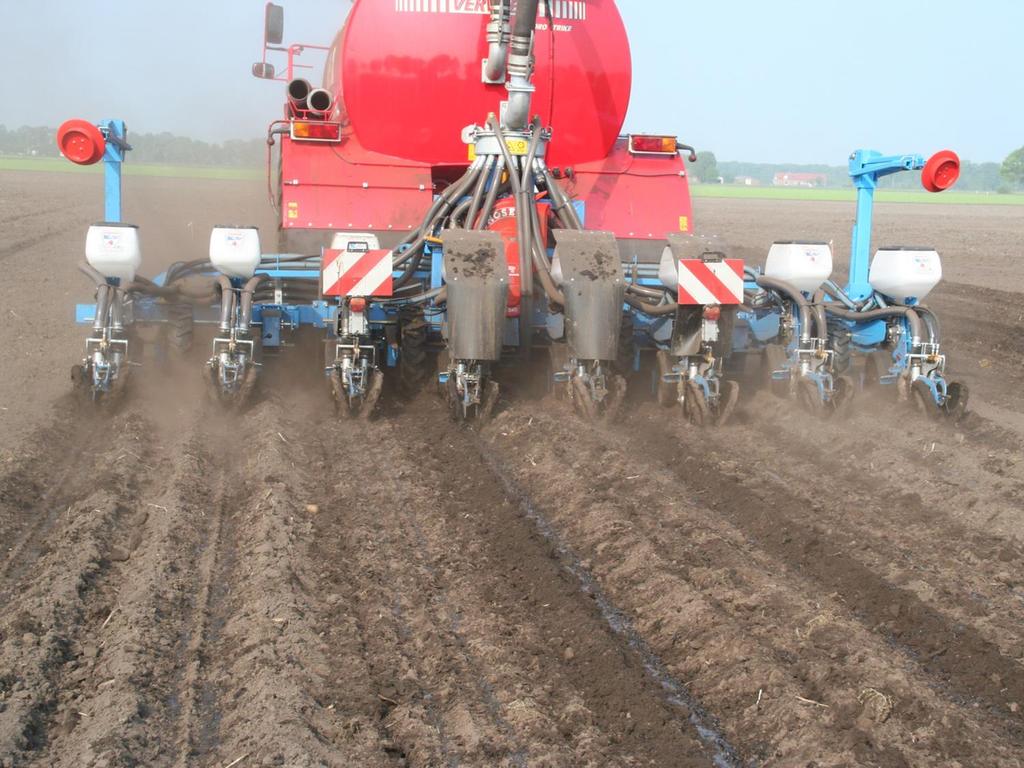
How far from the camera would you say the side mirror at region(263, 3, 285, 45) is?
11.3 m

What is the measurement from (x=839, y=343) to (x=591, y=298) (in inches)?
84.6

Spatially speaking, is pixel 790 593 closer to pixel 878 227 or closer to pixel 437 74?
pixel 437 74

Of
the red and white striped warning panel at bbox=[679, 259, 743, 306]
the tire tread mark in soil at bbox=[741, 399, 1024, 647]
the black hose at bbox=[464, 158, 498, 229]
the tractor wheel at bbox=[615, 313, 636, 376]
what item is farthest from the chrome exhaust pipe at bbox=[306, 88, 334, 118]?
the tire tread mark in soil at bbox=[741, 399, 1024, 647]

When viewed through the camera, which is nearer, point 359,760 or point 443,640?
point 359,760

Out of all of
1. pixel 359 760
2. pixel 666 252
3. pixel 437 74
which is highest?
pixel 437 74

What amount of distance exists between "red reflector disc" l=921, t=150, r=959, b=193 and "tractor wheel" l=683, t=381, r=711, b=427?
2.39 metres

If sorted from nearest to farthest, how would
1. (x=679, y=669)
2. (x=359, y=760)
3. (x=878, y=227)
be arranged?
(x=359, y=760), (x=679, y=669), (x=878, y=227)

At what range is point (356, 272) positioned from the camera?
7719 millimetres

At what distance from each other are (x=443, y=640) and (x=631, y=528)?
58.9 inches

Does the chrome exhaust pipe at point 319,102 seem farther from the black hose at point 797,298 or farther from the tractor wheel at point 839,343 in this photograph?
the tractor wheel at point 839,343

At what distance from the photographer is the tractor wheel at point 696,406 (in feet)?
25.5

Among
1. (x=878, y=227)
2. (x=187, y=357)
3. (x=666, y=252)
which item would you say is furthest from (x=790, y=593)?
(x=878, y=227)

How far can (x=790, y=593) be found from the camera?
184 inches

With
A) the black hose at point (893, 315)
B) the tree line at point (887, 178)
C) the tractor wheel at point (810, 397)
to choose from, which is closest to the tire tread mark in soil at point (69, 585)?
the tractor wheel at point (810, 397)
